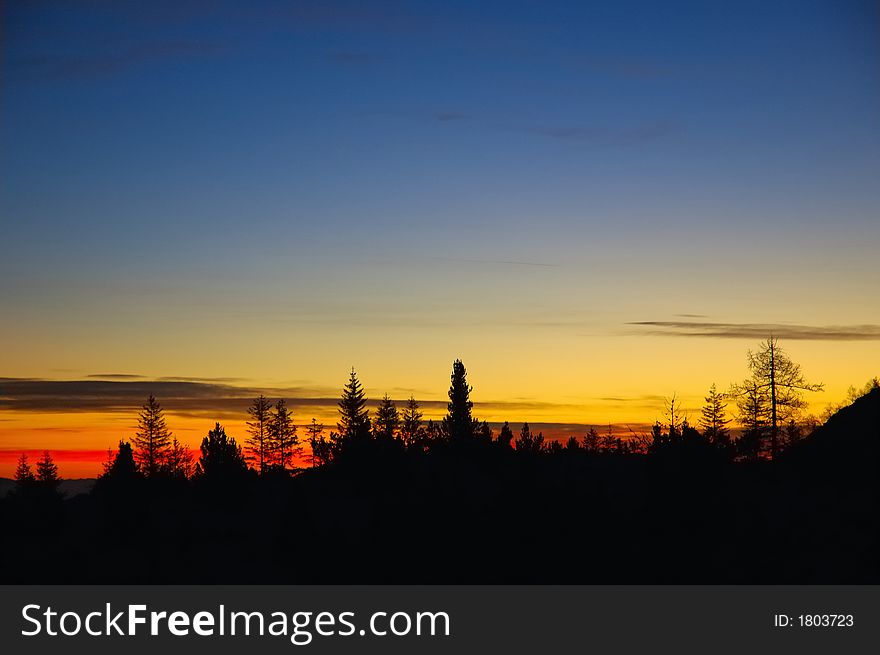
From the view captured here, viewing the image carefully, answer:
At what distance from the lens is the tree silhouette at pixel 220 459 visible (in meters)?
67.6

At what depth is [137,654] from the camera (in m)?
23.0

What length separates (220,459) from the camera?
70438 millimetres

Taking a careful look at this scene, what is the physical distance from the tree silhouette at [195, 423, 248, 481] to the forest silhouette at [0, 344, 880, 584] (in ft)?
1.15

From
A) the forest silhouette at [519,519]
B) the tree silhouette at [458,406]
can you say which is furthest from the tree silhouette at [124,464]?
the tree silhouette at [458,406]

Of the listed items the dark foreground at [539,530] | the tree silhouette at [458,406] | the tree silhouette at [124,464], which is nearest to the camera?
the dark foreground at [539,530]

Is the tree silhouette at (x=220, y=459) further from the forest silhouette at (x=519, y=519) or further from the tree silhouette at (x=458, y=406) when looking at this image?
the tree silhouette at (x=458, y=406)

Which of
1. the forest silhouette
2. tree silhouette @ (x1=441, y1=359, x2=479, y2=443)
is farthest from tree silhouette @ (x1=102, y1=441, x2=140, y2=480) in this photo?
tree silhouette @ (x1=441, y1=359, x2=479, y2=443)

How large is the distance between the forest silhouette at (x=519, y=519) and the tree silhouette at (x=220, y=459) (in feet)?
1.15

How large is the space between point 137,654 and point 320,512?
115 ft

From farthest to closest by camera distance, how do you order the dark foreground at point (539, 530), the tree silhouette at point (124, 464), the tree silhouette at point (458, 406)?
the tree silhouette at point (458, 406), the tree silhouette at point (124, 464), the dark foreground at point (539, 530)

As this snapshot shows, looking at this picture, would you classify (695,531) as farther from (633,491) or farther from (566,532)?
(633,491)

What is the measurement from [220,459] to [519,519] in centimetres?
3338

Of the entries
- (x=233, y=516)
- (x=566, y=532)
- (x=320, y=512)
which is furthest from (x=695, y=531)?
(x=233, y=516)

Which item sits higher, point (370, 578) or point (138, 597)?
point (138, 597)
